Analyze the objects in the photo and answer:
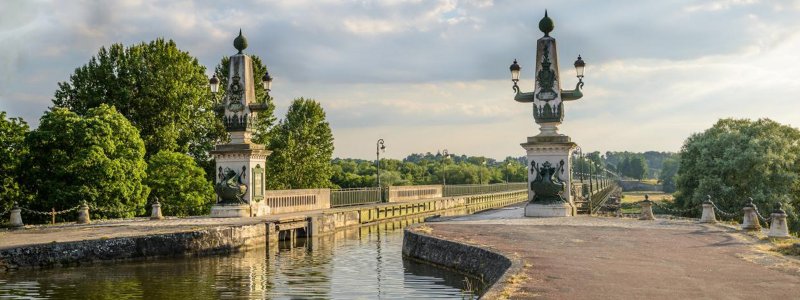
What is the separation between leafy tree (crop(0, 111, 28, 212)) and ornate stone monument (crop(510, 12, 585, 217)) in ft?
85.0

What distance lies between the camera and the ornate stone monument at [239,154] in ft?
112

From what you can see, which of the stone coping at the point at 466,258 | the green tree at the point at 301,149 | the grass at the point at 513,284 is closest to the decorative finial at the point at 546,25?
the stone coping at the point at 466,258

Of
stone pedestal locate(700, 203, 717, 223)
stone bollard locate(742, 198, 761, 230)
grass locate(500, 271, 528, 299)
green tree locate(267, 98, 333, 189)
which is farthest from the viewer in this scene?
green tree locate(267, 98, 333, 189)

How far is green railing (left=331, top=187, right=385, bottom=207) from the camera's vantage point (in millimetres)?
52969

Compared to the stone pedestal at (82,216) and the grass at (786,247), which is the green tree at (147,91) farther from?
the grass at (786,247)

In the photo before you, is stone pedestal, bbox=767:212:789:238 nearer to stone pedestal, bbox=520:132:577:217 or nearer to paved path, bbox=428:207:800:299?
paved path, bbox=428:207:800:299

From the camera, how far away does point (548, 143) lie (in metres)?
30.2

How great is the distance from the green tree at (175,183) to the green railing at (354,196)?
983 cm

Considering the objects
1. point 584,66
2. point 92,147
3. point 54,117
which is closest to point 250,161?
point 92,147

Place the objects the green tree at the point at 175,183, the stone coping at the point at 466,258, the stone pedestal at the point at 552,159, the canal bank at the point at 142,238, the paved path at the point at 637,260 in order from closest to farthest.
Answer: the paved path at the point at 637,260
the stone coping at the point at 466,258
the canal bank at the point at 142,238
the stone pedestal at the point at 552,159
the green tree at the point at 175,183

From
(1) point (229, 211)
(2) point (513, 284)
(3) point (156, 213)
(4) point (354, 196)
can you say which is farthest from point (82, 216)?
(4) point (354, 196)

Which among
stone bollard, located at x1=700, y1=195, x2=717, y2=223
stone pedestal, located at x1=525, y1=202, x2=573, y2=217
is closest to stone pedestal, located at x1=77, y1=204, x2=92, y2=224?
stone pedestal, located at x1=525, y1=202, x2=573, y2=217

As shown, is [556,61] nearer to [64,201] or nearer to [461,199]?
[64,201]

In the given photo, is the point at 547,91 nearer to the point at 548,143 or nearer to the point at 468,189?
the point at 548,143
